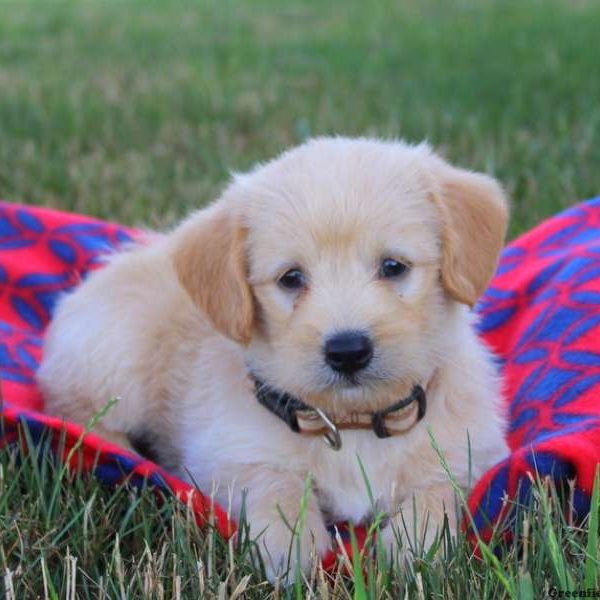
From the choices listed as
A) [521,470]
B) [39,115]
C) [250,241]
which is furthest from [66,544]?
[39,115]

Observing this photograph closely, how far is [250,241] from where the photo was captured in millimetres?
3119

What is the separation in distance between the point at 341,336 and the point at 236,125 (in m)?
4.58

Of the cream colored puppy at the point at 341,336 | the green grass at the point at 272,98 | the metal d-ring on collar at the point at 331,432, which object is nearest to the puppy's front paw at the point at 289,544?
the cream colored puppy at the point at 341,336

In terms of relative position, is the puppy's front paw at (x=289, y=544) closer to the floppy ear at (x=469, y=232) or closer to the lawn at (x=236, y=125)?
the lawn at (x=236, y=125)

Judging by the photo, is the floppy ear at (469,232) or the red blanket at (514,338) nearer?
the red blanket at (514,338)

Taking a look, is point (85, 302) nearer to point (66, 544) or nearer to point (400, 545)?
point (66, 544)

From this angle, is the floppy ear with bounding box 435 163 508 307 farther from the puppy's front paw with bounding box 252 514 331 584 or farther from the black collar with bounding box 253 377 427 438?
the puppy's front paw with bounding box 252 514 331 584

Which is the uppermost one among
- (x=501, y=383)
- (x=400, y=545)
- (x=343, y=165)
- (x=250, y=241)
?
(x=343, y=165)

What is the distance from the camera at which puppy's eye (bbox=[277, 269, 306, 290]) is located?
2977 mm

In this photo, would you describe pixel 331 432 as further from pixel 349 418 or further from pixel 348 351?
pixel 348 351

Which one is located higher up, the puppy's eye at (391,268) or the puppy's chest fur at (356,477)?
the puppy's eye at (391,268)

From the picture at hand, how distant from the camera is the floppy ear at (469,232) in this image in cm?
300

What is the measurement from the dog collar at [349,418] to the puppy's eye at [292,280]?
310 millimetres

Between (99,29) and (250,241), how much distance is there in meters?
8.87
